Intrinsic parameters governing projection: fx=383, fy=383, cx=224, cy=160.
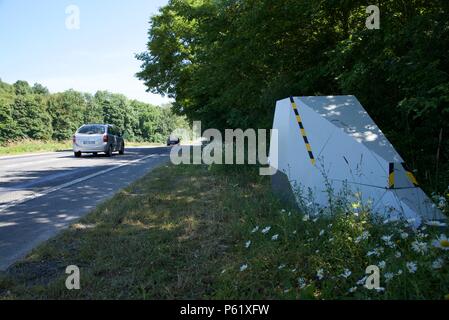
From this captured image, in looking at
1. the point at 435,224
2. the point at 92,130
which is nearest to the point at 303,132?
the point at 435,224

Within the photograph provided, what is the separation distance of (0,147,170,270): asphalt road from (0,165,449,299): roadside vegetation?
43 centimetres

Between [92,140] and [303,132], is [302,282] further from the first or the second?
[92,140]

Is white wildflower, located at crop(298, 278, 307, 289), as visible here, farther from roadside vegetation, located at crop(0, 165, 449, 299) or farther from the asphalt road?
the asphalt road

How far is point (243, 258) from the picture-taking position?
3762mm

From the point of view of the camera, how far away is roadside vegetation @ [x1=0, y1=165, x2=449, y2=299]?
2.90m

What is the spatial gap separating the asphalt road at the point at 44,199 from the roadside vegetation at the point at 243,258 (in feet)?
1.41

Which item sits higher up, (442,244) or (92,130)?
(92,130)

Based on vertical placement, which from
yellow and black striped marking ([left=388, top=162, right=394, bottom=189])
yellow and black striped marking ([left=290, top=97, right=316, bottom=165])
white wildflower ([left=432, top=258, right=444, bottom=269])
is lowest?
white wildflower ([left=432, top=258, right=444, bottom=269])

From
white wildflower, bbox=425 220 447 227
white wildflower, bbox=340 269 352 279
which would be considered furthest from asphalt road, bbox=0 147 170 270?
white wildflower, bbox=425 220 447 227

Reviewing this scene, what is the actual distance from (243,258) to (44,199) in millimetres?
5345

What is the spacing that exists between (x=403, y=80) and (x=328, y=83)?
3006 mm

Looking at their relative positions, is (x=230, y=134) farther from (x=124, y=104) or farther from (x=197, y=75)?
(x=124, y=104)

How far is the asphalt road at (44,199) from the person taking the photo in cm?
494
